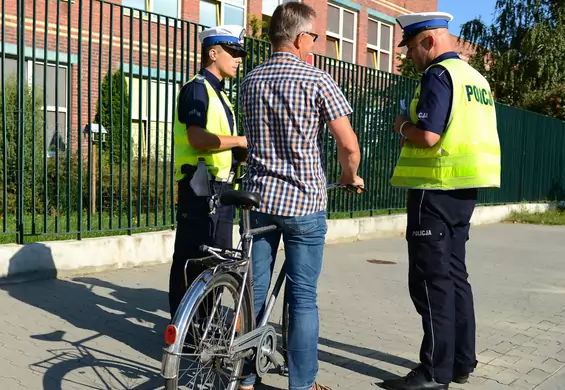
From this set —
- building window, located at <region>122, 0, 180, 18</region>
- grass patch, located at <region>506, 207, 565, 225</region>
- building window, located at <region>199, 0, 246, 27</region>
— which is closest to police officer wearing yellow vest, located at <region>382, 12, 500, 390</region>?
building window, located at <region>122, 0, 180, 18</region>

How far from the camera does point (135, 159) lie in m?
7.91

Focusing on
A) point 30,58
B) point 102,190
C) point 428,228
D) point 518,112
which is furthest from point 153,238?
point 518,112

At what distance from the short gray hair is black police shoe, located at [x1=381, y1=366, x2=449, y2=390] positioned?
204cm

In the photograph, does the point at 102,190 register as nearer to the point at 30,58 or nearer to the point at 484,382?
the point at 30,58

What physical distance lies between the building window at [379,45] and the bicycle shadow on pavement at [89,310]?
17836mm

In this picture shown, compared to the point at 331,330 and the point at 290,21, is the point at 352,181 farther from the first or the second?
the point at 331,330

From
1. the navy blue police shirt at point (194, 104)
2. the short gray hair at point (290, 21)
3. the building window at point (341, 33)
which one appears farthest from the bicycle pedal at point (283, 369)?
the building window at point (341, 33)

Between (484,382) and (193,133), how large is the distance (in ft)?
7.72

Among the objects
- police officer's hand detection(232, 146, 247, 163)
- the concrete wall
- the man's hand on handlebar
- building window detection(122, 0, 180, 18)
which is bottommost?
the concrete wall

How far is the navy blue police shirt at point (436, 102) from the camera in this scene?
372 cm

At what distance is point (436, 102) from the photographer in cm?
372

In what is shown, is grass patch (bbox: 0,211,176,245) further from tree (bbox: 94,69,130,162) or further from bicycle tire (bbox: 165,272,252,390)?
bicycle tire (bbox: 165,272,252,390)

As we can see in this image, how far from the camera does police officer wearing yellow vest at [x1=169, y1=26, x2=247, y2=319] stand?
415 centimetres

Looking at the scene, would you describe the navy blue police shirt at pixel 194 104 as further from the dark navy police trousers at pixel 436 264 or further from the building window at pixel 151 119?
the building window at pixel 151 119
